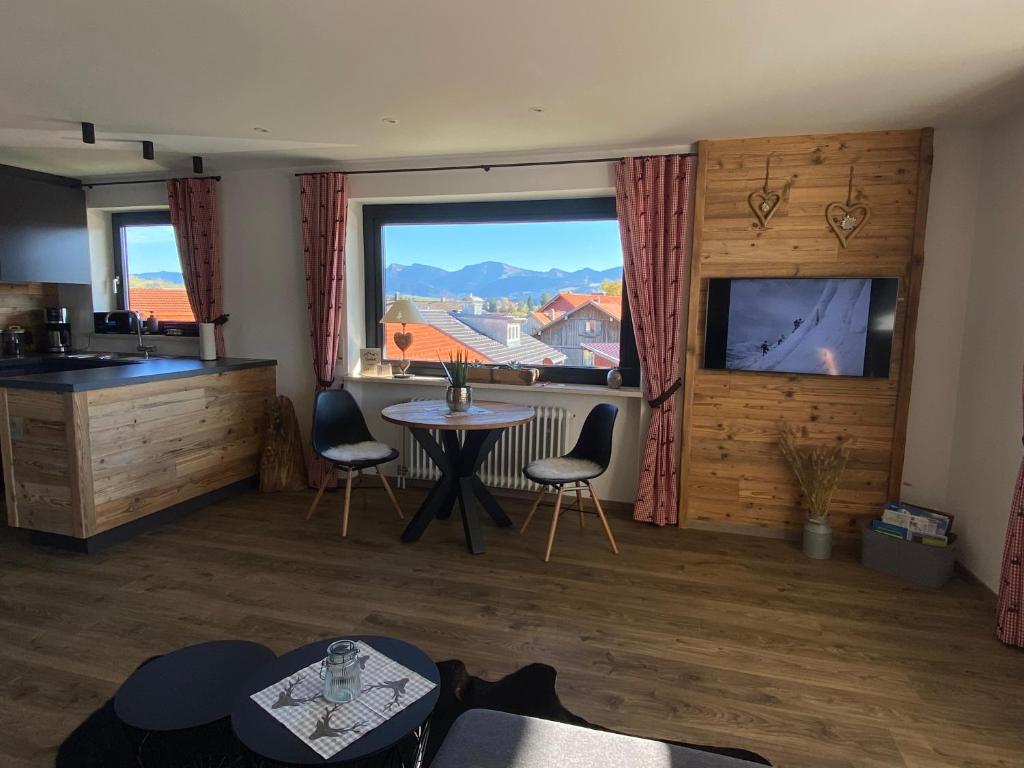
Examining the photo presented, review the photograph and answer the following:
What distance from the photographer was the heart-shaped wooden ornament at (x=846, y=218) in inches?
132

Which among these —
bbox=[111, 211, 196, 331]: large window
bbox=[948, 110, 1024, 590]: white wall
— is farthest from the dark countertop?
bbox=[948, 110, 1024, 590]: white wall

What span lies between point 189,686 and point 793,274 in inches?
141

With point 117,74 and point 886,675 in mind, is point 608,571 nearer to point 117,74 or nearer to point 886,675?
point 886,675

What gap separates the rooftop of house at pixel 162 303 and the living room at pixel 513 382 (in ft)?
0.08

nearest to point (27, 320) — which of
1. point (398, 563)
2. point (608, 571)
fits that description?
point (398, 563)

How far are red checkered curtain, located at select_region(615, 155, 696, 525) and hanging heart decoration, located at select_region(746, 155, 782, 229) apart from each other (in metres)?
0.38

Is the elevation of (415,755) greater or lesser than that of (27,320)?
lesser

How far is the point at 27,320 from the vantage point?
4922 millimetres

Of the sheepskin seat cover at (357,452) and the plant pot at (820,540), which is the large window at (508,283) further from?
the plant pot at (820,540)

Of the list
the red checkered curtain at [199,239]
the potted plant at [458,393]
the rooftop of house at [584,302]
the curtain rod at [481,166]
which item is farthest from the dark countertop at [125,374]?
the rooftop of house at [584,302]

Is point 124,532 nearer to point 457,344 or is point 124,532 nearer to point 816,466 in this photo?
point 457,344

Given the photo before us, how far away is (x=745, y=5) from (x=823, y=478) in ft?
8.42

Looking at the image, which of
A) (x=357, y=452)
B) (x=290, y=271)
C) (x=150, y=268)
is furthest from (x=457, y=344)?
(x=150, y=268)

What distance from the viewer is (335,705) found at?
1404mm
